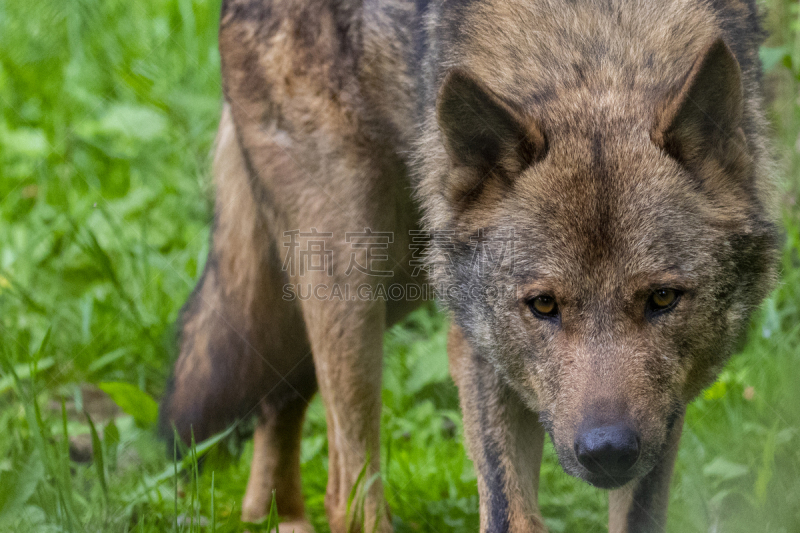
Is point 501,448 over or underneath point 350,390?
over

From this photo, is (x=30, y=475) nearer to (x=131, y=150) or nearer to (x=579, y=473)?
(x=579, y=473)

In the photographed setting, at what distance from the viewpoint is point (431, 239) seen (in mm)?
2936

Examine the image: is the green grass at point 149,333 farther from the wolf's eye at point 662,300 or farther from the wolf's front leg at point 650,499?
the wolf's eye at point 662,300

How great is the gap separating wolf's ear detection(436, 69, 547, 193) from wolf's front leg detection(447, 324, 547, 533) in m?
0.77

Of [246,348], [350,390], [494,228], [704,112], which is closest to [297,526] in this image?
[350,390]

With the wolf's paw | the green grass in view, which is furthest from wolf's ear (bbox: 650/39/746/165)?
the wolf's paw

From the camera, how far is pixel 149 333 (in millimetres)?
4492

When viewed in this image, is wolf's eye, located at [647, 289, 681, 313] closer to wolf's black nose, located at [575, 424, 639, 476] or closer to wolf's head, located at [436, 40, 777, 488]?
wolf's head, located at [436, 40, 777, 488]

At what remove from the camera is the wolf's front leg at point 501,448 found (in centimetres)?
281

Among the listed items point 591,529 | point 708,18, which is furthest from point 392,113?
point 591,529

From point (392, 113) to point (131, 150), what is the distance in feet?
10.7

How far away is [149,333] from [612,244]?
3.07 metres

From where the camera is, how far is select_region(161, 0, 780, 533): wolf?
2309 millimetres

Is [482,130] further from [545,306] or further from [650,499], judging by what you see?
[650,499]
